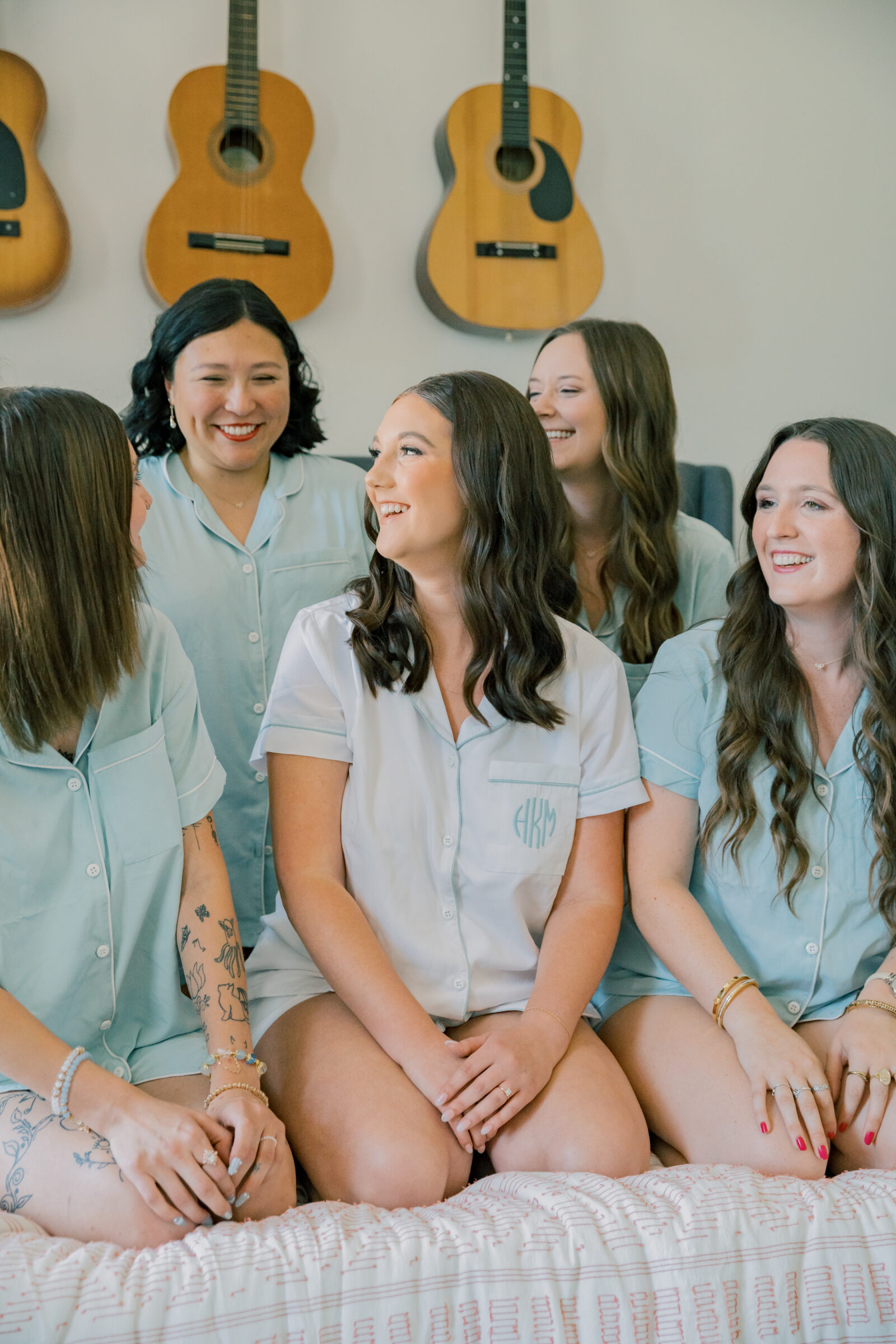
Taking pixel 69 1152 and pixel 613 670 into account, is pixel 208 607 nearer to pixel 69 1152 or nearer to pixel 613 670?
pixel 613 670

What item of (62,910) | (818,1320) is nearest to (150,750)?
(62,910)

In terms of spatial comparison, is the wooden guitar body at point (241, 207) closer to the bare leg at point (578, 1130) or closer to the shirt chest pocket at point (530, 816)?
the shirt chest pocket at point (530, 816)

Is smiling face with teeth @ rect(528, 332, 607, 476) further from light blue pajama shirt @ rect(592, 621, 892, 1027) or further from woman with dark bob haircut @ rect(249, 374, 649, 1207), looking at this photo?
light blue pajama shirt @ rect(592, 621, 892, 1027)

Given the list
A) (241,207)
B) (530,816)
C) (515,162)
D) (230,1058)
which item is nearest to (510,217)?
(515,162)

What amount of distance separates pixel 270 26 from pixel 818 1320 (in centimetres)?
286

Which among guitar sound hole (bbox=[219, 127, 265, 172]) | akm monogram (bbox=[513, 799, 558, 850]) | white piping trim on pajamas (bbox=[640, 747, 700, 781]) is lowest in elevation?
akm monogram (bbox=[513, 799, 558, 850])

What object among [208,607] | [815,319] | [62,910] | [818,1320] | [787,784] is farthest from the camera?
[815,319]

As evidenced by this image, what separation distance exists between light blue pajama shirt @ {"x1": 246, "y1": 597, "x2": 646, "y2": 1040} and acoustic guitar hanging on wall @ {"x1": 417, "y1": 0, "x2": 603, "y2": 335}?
151 centimetres

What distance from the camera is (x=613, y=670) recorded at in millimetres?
1737

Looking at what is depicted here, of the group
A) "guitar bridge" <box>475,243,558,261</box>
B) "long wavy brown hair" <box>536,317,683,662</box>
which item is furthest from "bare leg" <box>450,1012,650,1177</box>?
"guitar bridge" <box>475,243,558,261</box>

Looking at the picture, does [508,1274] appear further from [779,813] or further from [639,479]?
[639,479]

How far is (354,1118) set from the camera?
143 centimetres

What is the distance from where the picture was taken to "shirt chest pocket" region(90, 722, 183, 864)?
4.72ft

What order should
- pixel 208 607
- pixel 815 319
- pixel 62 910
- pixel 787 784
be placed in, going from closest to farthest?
pixel 62 910, pixel 787 784, pixel 208 607, pixel 815 319
